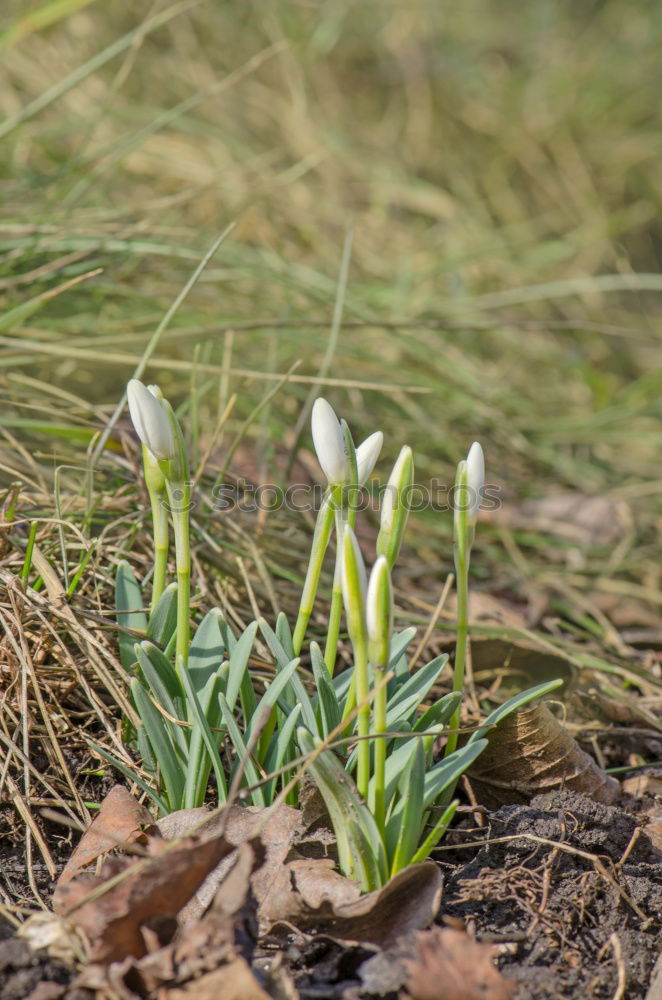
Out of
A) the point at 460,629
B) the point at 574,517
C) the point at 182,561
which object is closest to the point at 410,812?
the point at 460,629

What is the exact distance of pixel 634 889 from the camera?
1465mm

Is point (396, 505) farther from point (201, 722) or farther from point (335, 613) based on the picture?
point (201, 722)

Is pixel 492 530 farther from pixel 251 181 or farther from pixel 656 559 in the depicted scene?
pixel 251 181

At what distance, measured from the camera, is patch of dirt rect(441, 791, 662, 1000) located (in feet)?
4.35

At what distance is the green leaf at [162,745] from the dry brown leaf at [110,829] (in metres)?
0.06

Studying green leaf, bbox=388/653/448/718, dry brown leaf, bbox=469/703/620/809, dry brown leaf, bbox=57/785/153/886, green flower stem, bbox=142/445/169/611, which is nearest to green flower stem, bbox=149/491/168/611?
green flower stem, bbox=142/445/169/611

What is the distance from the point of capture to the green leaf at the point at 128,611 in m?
1.61

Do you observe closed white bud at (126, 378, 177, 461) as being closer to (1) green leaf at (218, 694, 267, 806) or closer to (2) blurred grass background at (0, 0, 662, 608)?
(1) green leaf at (218, 694, 267, 806)

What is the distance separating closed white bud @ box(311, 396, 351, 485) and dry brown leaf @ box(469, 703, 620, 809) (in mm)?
579

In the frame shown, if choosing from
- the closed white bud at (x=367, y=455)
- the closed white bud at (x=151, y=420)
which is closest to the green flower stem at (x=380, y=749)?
the closed white bud at (x=367, y=455)

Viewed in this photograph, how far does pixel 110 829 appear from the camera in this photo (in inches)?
57.0

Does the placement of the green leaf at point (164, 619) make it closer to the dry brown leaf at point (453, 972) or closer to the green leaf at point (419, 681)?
the green leaf at point (419, 681)

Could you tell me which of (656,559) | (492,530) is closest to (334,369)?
(492,530)

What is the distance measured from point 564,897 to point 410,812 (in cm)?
34
